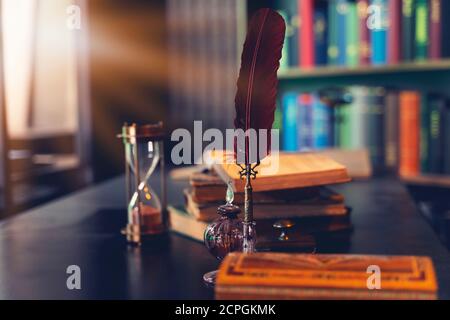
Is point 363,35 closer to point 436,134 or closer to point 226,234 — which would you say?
point 436,134

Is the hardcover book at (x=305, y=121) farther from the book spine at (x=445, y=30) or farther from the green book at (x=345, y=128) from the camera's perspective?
the book spine at (x=445, y=30)

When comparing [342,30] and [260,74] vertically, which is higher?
[342,30]

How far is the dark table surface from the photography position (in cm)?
85

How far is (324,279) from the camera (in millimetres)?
703

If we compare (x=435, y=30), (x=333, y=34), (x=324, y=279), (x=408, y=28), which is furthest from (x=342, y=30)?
(x=324, y=279)

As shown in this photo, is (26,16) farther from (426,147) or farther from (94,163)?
(426,147)

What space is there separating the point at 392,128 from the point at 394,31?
394 mm

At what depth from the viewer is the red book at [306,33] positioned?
105 inches

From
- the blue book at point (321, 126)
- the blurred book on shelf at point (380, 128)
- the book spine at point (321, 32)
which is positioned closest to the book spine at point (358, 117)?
the blurred book on shelf at point (380, 128)

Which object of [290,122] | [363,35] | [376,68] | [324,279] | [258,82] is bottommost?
[324,279]

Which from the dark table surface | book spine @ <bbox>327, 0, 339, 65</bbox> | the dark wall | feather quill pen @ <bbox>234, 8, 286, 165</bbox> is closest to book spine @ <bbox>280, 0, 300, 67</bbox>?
book spine @ <bbox>327, 0, 339, 65</bbox>

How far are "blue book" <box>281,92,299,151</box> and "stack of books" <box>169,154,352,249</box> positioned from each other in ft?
4.70

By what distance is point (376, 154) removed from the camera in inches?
100
